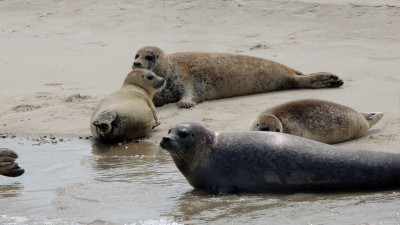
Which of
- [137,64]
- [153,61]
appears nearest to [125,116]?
[137,64]

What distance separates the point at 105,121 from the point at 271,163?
93.5 inches

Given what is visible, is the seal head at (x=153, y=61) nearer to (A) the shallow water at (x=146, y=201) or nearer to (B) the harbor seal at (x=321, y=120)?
(B) the harbor seal at (x=321, y=120)

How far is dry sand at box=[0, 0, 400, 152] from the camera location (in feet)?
27.6

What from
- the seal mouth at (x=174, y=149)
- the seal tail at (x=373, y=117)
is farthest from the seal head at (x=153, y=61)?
the seal mouth at (x=174, y=149)

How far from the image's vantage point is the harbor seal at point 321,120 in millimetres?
6988

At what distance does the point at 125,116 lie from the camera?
770 centimetres

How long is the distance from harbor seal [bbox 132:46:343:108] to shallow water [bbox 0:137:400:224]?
108 inches

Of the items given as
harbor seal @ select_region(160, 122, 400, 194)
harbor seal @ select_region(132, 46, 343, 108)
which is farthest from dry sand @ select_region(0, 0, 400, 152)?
harbor seal @ select_region(160, 122, 400, 194)

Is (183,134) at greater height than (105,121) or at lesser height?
greater

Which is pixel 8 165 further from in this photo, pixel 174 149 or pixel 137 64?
pixel 137 64

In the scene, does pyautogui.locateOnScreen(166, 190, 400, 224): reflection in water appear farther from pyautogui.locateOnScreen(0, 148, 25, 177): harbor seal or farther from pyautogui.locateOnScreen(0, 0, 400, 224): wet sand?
pyautogui.locateOnScreen(0, 148, 25, 177): harbor seal

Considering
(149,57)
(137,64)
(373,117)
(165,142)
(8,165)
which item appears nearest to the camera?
(165,142)

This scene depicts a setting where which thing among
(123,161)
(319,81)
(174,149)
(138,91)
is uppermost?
(174,149)

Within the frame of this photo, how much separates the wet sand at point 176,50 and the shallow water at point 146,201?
0.11ft
